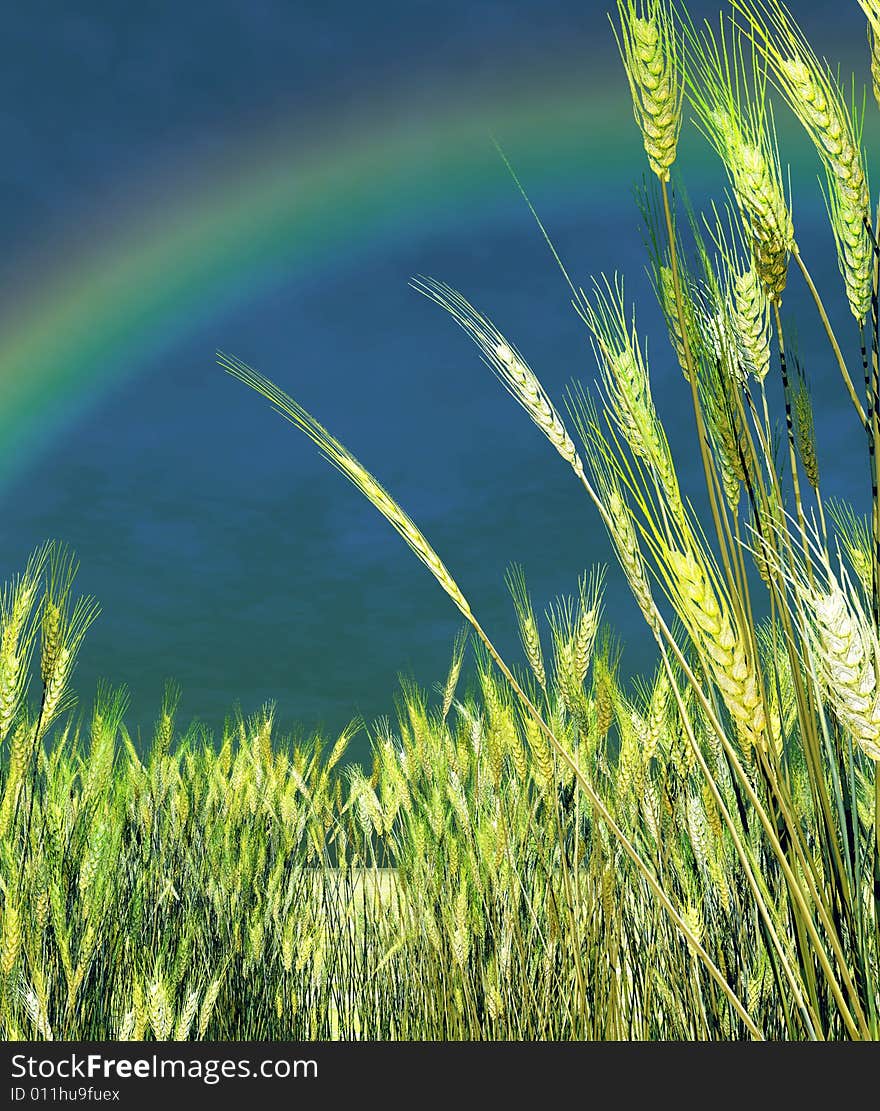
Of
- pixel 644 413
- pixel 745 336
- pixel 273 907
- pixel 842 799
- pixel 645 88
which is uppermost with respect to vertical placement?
pixel 645 88

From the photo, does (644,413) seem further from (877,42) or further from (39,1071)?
(39,1071)

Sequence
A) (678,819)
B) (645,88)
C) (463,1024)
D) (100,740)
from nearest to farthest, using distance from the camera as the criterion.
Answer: (645,88) < (678,819) < (463,1024) < (100,740)

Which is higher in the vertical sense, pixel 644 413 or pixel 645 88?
pixel 645 88

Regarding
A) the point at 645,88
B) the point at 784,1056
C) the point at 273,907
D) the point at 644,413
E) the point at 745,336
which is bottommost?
the point at 784,1056

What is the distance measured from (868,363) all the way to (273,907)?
6.04 ft

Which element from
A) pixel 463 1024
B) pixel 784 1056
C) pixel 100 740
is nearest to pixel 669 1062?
pixel 784 1056

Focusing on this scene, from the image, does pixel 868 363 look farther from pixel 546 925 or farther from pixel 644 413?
pixel 546 925

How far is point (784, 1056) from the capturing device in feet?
2.82

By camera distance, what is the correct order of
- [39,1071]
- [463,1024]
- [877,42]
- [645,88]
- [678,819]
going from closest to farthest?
[877,42], [645,88], [39,1071], [678,819], [463,1024]

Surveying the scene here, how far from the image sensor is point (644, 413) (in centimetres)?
92

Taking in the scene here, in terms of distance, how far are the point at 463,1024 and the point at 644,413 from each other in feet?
5.57

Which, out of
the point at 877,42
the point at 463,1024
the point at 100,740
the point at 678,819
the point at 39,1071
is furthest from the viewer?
the point at 100,740

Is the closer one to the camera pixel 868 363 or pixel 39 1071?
pixel 868 363

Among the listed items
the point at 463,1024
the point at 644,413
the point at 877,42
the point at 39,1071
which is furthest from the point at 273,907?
the point at 877,42
